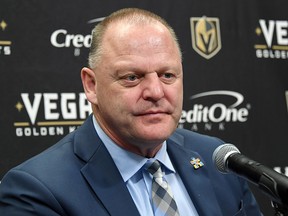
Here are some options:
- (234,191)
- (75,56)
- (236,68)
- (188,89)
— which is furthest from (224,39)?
(234,191)

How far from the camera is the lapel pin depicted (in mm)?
2158

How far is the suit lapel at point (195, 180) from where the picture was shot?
2012 mm

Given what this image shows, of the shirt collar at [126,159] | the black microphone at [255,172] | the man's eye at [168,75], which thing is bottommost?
the shirt collar at [126,159]

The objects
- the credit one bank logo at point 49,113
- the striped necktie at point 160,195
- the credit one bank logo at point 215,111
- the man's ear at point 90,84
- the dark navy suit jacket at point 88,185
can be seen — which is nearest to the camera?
the dark navy suit jacket at point 88,185

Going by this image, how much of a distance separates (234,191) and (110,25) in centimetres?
87

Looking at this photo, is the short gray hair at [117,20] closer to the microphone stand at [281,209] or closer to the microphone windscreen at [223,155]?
the microphone windscreen at [223,155]

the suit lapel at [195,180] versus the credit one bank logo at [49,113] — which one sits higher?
the credit one bank logo at [49,113]

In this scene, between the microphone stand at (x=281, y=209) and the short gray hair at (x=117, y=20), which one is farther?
the short gray hair at (x=117, y=20)

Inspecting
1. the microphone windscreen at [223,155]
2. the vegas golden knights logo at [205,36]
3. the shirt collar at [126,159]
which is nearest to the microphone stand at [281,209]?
the microphone windscreen at [223,155]

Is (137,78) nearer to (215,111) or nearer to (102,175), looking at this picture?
(102,175)

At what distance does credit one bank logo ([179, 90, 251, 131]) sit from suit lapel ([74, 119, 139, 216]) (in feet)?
4.44

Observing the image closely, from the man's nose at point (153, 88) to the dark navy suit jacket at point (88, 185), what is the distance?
0.32 metres

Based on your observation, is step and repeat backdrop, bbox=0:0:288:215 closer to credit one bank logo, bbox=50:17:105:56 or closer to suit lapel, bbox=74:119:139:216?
credit one bank logo, bbox=50:17:105:56

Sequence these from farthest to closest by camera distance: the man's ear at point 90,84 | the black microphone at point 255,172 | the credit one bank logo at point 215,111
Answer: the credit one bank logo at point 215,111 → the man's ear at point 90,84 → the black microphone at point 255,172
